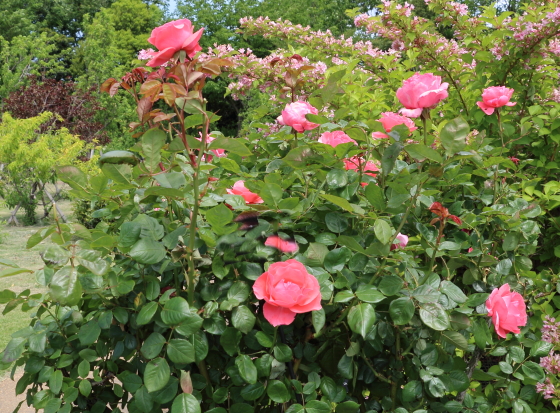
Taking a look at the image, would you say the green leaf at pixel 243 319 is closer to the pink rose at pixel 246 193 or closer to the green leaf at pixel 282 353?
the green leaf at pixel 282 353

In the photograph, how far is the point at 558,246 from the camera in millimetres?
2156

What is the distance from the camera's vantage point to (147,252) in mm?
986

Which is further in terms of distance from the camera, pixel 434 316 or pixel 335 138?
pixel 335 138

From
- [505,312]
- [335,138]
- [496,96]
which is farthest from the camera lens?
[496,96]

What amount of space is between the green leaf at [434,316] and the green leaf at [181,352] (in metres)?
0.49

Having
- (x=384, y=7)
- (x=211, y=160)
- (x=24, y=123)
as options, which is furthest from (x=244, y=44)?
(x=211, y=160)

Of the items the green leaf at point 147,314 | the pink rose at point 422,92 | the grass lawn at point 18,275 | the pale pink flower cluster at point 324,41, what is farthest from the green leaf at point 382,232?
the grass lawn at point 18,275

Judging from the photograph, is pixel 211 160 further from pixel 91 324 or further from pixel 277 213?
pixel 91 324

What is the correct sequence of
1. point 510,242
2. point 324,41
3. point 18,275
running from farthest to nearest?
point 18,275, point 324,41, point 510,242

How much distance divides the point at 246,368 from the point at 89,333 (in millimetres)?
364

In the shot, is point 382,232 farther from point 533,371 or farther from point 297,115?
point 533,371

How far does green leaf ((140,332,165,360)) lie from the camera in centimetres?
97

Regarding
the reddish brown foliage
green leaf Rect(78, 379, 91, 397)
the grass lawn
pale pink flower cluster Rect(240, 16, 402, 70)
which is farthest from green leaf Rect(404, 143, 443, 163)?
the reddish brown foliage

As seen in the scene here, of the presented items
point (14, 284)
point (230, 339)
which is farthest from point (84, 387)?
point (14, 284)
